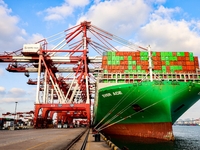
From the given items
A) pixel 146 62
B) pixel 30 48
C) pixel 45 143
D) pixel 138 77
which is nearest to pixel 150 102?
pixel 138 77

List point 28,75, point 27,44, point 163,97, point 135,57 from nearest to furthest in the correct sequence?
point 163,97, point 135,57, point 27,44, point 28,75

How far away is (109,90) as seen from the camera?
69.9ft

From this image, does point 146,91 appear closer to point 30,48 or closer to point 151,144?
point 151,144

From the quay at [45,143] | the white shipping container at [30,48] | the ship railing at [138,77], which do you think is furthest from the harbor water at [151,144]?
the white shipping container at [30,48]

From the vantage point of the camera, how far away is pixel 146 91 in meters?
19.4

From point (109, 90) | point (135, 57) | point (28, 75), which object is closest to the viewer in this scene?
point (109, 90)

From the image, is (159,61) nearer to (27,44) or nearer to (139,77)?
(139,77)

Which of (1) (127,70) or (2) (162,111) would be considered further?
(1) (127,70)

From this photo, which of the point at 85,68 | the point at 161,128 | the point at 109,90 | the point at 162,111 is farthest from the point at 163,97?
the point at 85,68

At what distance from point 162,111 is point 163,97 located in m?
1.44

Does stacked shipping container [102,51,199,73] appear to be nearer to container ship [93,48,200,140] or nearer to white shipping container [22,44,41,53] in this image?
container ship [93,48,200,140]

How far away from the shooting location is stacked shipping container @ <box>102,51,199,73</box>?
1008 inches

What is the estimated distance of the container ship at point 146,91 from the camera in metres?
19.4

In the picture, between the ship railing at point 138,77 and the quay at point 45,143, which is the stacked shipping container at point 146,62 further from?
the quay at point 45,143
